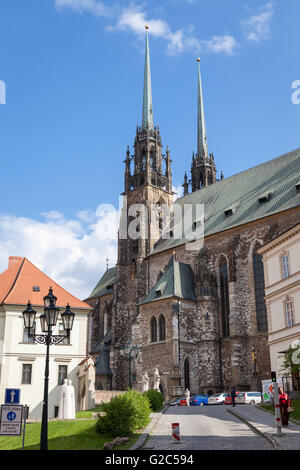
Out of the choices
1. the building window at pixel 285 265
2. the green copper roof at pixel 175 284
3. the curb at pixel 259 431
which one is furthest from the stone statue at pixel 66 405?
the green copper roof at pixel 175 284

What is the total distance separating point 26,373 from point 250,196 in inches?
916

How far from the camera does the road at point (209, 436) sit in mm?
12894

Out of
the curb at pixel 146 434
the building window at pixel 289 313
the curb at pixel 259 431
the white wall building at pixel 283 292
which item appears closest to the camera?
the curb at pixel 259 431

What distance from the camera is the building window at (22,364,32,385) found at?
31.9 m

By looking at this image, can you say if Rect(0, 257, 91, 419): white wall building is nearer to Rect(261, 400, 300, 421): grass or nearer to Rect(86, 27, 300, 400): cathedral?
Rect(86, 27, 300, 400): cathedral

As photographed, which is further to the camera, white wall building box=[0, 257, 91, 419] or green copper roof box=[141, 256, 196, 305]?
green copper roof box=[141, 256, 196, 305]

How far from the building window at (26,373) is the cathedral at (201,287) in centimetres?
1093

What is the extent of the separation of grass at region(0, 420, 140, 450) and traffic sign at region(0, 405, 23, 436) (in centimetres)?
277

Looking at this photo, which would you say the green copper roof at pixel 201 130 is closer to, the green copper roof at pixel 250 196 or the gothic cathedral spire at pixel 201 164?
the gothic cathedral spire at pixel 201 164

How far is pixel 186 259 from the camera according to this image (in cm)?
4500

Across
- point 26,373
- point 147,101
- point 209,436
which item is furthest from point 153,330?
point 147,101

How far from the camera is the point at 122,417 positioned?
16.5 metres

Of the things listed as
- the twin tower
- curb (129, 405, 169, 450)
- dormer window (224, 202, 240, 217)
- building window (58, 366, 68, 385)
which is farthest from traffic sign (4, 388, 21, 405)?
the twin tower
